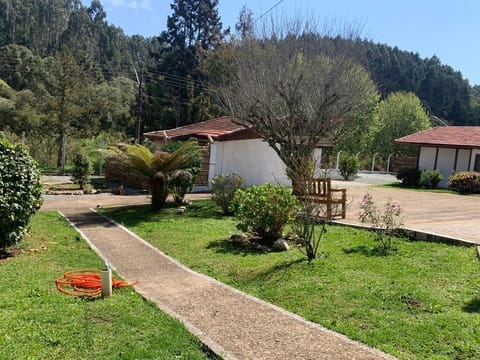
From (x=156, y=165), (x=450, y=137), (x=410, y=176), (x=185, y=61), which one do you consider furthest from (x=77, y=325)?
(x=185, y=61)

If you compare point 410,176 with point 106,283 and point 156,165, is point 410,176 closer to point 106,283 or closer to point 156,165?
point 156,165

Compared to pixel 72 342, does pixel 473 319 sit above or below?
above

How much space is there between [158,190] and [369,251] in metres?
7.03

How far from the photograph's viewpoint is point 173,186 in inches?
551

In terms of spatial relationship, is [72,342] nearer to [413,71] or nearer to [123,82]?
[123,82]

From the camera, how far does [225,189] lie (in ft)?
41.4

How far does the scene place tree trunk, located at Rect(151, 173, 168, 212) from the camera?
1273 centimetres

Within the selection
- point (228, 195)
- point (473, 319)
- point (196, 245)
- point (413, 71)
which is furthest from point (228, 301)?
point (413, 71)

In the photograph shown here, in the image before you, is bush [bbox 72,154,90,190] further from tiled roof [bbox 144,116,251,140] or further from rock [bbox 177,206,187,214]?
rock [bbox 177,206,187,214]

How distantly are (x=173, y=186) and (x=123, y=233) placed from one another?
14.1ft

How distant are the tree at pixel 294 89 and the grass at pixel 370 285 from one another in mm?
5433

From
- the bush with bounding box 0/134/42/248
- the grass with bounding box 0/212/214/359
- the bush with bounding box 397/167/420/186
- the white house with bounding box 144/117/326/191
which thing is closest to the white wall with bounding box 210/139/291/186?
the white house with bounding box 144/117/326/191

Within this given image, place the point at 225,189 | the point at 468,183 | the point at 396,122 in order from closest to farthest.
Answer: the point at 225,189 < the point at 468,183 < the point at 396,122

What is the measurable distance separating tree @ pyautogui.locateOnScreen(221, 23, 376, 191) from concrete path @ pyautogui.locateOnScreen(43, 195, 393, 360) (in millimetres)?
7323
